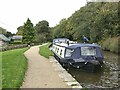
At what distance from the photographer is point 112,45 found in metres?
41.3

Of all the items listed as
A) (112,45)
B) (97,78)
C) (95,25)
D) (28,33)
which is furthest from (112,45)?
(28,33)

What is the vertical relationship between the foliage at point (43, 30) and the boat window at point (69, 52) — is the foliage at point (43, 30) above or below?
above

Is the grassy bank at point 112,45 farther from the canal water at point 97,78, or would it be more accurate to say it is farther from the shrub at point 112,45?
the canal water at point 97,78

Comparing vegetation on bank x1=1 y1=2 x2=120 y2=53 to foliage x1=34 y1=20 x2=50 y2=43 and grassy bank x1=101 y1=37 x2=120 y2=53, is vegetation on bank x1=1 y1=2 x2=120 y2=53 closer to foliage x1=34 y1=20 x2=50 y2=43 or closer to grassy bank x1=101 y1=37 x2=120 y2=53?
grassy bank x1=101 y1=37 x2=120 y2=53

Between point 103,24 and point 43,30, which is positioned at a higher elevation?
point 43,30

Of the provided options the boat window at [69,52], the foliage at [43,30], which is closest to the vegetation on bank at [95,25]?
the foliage at [43,30]

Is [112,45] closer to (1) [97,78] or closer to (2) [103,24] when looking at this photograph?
(2) [103,24]

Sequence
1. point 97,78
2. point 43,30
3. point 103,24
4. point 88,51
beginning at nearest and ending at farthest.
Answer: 1. point 97,78
2. point 88,51
3. point 103,24
4. point 43,30

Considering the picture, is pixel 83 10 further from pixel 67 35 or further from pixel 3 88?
pixel 3 88

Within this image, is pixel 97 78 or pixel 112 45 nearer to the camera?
pixel 97 78

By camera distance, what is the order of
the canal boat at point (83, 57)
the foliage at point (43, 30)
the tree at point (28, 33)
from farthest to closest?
1. the foliage at point (43, 30)
2. the tree at point (28, 33)
3. the canal boat at point (83, 57)

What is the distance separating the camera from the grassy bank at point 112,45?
3917cm

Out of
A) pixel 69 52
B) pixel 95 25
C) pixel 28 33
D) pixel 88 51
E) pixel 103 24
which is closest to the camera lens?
pixel 88 51

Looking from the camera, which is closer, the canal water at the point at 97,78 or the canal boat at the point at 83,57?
the canal water at the point at 97,78
